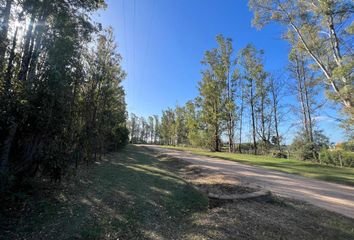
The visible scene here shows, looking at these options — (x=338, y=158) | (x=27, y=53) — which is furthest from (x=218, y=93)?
(x=27, y=53)

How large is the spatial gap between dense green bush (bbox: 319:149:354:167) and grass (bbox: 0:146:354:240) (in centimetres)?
1414

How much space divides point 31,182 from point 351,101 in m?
14.6

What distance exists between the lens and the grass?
4004mm

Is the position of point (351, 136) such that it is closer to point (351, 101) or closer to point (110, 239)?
point (351, 101)

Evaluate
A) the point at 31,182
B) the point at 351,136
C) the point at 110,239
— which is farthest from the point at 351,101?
the point at 31,182

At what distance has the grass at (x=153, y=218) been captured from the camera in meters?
4.00

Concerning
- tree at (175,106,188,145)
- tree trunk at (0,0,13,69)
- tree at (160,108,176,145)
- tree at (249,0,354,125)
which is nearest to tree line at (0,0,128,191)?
tree trunk at (0,0,13,69)

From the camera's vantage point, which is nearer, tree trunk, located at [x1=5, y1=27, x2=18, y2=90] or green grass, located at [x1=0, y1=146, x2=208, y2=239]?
green grass, located at [x1=0, y1=146, x2=208, y2=239]

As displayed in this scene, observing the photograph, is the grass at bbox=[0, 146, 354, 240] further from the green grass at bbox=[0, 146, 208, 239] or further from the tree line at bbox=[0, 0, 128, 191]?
the tree line at bbox=[0, 0, 128, 191]

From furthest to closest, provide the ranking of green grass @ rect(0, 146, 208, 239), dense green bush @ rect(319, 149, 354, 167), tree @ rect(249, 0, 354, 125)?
dense green bush @ rect(319, 149, 354, 167)
tree @ rect(249, 0, 354, 125)
green grass @ rect(0, 146, 208, 239)

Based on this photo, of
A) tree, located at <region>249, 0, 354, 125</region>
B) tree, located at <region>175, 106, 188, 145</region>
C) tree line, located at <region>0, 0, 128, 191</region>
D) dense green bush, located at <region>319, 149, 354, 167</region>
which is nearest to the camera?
tree line, located at <region>0, 0, 128, 191</region>

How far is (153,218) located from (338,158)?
1795cm

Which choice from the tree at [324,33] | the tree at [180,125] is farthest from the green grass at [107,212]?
the tree at [180,125]

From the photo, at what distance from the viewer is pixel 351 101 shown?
11.1 metres
